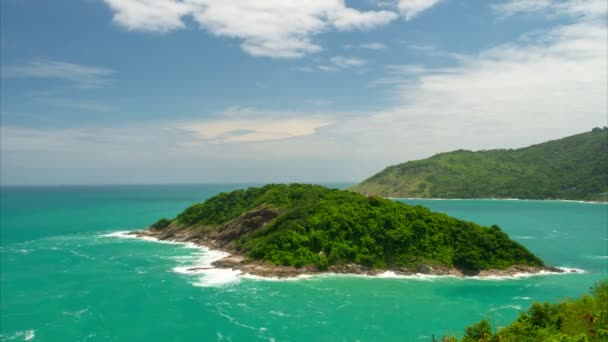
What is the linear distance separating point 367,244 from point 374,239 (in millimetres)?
2284

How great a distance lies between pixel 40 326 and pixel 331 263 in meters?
50.9

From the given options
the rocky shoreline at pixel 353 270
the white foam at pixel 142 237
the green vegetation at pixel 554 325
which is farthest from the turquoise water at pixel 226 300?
the green vegetation at pixel 554 325

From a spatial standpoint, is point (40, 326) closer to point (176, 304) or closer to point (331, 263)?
point (176, 304)

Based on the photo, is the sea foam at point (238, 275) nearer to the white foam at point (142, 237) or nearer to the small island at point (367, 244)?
the small island at point (367, 244)

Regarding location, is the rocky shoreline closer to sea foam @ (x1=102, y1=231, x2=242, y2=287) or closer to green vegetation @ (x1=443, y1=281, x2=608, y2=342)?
sea foam @ (x1=102, y1=231, x2=242, y2=287)

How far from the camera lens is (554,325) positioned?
43.3 m

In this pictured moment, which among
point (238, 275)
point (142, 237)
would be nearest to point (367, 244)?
point (238, 275)

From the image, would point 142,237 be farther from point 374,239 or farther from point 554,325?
point 554,325

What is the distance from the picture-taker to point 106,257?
97.8 metres

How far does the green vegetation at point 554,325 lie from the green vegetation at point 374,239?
34.7 meters

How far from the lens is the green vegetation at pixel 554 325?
37178mm

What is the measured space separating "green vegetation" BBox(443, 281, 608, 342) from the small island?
3406 centimetres

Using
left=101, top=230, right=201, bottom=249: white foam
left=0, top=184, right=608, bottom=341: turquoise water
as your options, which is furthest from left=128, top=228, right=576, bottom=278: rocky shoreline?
left=101, top=230, right=201, bottom=249: white foam

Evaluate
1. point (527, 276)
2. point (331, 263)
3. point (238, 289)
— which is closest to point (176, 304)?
point (238, 289)
